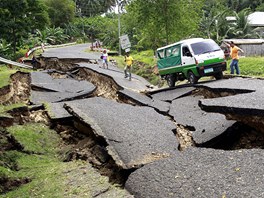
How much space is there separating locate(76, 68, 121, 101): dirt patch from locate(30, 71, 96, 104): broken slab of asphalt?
597 mm

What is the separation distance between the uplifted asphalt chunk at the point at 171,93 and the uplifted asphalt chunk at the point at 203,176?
7.18 metres

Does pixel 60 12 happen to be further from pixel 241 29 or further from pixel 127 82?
pixel 127 82

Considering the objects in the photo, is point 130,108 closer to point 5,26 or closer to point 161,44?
point 161,44

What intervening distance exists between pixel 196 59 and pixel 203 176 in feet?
32.4

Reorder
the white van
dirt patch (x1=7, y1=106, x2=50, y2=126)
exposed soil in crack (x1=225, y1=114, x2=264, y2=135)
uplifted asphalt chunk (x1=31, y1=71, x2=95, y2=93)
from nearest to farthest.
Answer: exposed soil in crack (x1=225, y1=114, x2=264, y2=135)
dirt patch (x1=7, y1=106, x2=50, y2=126)
the white van
uplifted asphalt chunk (x1=31, y1=71, x2=95, y2=93)

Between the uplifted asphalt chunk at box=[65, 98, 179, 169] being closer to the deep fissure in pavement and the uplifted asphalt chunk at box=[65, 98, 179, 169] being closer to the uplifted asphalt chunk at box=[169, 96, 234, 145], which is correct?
the uplifted asphalt chunk at box=[169, 96, 234, 145]

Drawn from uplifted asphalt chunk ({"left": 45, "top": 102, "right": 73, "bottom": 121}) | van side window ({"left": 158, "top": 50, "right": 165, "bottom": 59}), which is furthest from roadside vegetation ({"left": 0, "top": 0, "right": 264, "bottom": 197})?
van side window ({"left": 158, "top": 50, "right": 165, "bottom": 59})

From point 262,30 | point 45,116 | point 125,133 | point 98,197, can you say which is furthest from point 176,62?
point 262,30

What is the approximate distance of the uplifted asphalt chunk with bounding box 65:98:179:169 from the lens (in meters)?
7.04

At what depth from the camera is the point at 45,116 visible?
1178 centimetres

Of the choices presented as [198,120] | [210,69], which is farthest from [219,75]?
[198,120]

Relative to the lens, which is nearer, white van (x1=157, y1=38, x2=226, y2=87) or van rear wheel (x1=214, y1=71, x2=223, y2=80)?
white van (x1=157, y1=38, x2=226, y2=87)

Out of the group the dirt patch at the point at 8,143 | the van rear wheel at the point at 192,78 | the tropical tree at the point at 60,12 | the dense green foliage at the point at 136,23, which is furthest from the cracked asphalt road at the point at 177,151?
the tropical tree at the point at 60,12

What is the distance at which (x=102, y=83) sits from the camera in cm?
1923
